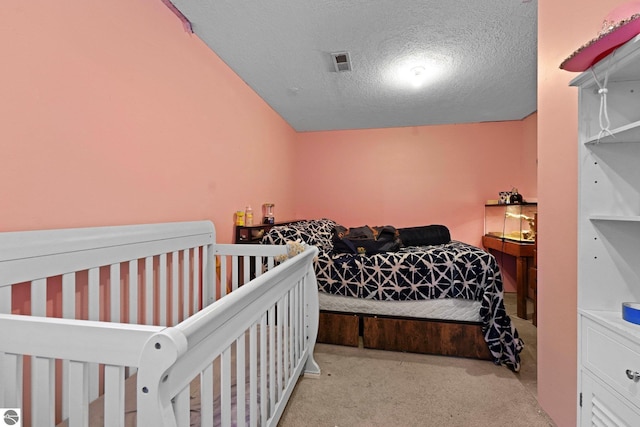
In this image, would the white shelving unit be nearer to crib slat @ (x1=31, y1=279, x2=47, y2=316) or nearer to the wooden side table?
crib slat @ (x1=31, y1=279, x2=47, y2=316)

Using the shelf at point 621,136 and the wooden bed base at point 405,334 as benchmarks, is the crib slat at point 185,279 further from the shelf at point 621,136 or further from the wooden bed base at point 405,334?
the shelf at point 621,136

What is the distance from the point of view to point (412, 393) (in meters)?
1.71

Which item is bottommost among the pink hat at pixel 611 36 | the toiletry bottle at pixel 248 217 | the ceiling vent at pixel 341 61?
the toiletry bottle at pixel 248 217

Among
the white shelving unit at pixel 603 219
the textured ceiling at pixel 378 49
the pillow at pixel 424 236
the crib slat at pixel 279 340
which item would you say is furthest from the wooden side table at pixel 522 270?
the crib slat at pixel 279 340

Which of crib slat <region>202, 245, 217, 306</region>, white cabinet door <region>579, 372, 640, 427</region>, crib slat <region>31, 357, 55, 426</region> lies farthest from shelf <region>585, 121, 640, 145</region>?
crib slat <region>202, 245, 217, 306</region>

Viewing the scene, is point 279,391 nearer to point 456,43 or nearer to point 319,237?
point 319,237

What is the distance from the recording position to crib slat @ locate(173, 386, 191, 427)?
61cm

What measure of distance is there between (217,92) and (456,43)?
5.62 ft

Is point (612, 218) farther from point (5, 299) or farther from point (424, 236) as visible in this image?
point (424, 236)

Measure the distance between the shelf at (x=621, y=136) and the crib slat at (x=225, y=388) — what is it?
1312mm

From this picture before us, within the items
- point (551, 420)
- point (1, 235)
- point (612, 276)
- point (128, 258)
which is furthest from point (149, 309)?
point (551, 420)

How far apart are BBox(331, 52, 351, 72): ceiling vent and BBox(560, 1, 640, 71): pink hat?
1.50 meters

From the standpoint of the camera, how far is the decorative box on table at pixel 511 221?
10.0 feet

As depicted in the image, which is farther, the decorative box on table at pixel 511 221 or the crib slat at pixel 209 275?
the decorative box on table at pixel 511 221
